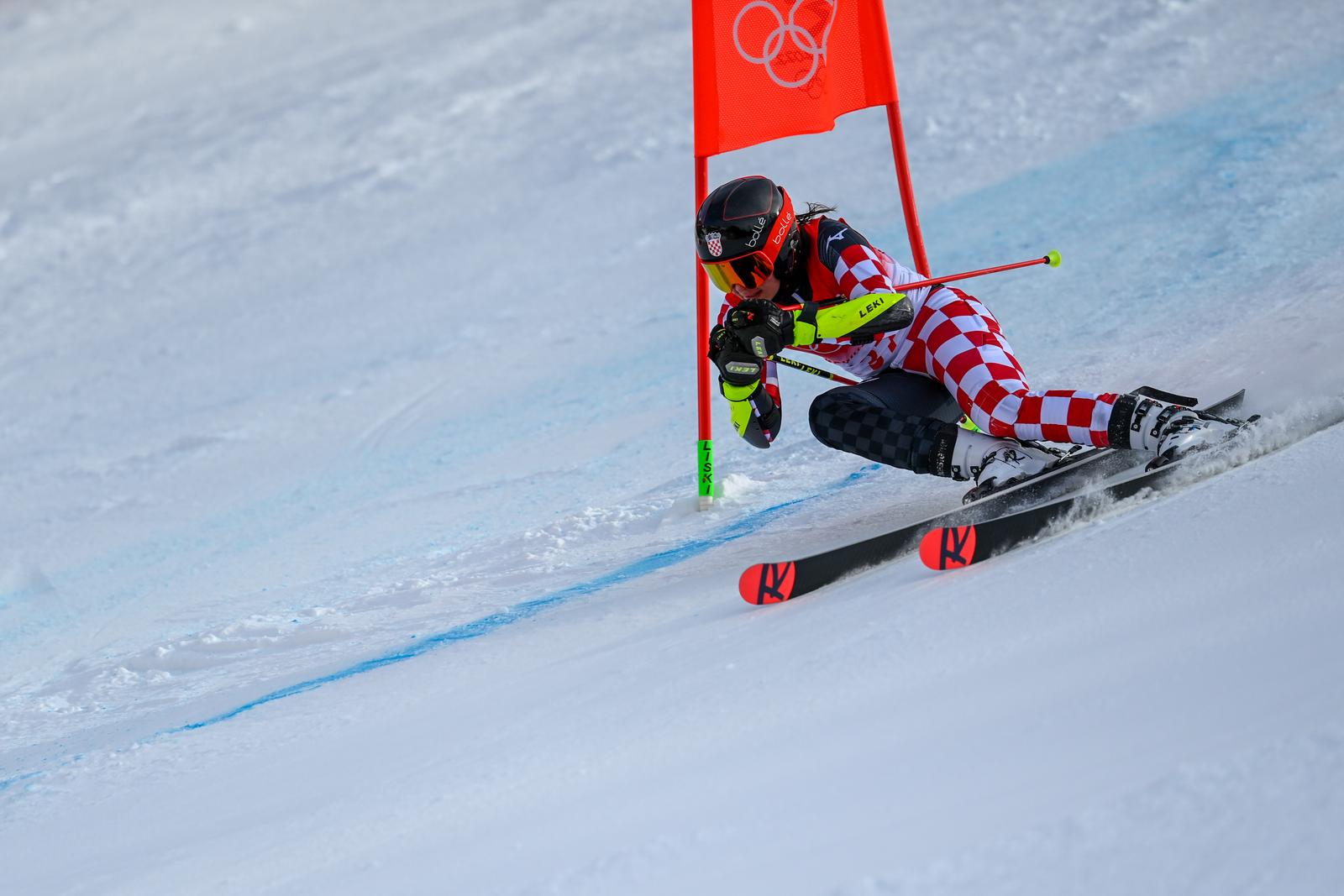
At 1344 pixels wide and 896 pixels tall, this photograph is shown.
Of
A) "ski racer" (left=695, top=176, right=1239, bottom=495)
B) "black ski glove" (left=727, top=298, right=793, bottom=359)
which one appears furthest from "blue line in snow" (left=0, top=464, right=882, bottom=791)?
"black ski glove" (left=727, top=298, right=793, bottom=359)

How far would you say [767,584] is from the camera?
3035 mm

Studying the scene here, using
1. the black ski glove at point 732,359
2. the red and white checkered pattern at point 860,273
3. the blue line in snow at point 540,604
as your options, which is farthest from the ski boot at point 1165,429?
the blue line in snow at point 540,604

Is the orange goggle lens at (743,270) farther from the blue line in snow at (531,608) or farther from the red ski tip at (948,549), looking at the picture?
the red ski tip at (948,549)

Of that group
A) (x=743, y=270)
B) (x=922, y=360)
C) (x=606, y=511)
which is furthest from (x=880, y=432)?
(x=606, y=511)

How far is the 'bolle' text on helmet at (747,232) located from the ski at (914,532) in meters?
0.78

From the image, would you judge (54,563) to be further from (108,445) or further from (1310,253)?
(1310,253)

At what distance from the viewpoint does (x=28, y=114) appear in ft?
44.7

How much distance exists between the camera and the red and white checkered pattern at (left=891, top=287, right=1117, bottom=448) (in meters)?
3.19

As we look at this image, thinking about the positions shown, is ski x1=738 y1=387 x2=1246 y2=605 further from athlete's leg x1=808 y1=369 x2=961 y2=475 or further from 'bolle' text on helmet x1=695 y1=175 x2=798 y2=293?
'bolle' text on helmet x1=695 y1=175 x2=798 y2=293

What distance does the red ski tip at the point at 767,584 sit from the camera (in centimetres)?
303

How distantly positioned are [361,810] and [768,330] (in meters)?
1.53

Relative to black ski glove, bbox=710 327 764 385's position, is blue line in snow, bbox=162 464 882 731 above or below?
below

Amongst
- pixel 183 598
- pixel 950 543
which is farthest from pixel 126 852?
pixel 183 598

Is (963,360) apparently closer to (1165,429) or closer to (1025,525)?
(1165,429)
